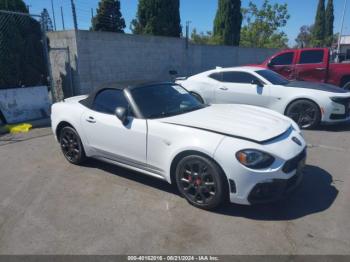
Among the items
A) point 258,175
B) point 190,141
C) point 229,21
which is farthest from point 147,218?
point 229,21

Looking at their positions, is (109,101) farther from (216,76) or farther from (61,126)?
(216,76)

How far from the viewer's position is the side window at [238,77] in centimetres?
739

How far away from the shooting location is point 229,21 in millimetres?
23203

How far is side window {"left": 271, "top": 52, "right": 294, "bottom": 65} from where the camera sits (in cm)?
970

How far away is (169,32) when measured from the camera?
16.5 metres

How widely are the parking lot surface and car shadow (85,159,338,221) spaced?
0.01m

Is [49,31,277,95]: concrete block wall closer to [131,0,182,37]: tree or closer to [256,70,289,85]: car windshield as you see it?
[131,0,182,37]: tree

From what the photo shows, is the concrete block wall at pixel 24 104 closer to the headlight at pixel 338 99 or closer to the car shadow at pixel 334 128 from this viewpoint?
the car shadow at pixel 334 128

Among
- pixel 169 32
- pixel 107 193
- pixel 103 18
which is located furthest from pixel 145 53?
pixel 103 18

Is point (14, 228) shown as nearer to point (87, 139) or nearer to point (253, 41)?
point (87, 139)

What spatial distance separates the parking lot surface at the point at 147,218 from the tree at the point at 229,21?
66.4 ft

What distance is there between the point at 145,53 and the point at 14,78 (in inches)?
207

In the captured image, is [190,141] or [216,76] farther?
[216,76]

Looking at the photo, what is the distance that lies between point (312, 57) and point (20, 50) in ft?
28.2
